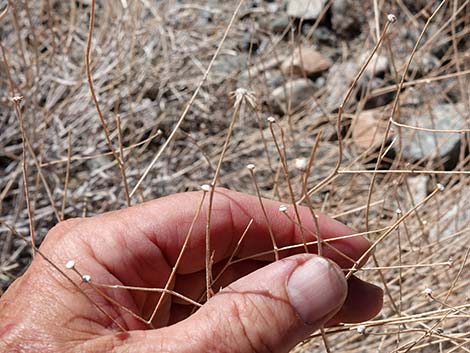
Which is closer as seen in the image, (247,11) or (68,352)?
(68,352)

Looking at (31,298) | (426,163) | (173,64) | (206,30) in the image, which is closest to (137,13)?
(173,64)

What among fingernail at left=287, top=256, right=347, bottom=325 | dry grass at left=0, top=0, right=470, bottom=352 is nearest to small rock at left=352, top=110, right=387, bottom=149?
dry grass at left=0, top=0, right=470, bottom=352

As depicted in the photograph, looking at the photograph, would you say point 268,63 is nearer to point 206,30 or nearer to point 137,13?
point 206,30

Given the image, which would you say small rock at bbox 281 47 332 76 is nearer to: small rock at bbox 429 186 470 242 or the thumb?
small rock at bbox 429 186 470 242

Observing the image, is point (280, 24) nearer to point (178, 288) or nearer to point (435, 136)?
point (435, 136)

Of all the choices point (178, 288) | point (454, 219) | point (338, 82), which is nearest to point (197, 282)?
point (178, 288)

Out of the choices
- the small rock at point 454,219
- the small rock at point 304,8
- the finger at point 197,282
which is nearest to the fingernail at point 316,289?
the finger at point 197,282

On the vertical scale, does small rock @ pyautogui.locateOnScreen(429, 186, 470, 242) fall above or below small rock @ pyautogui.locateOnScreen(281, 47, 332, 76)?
below
